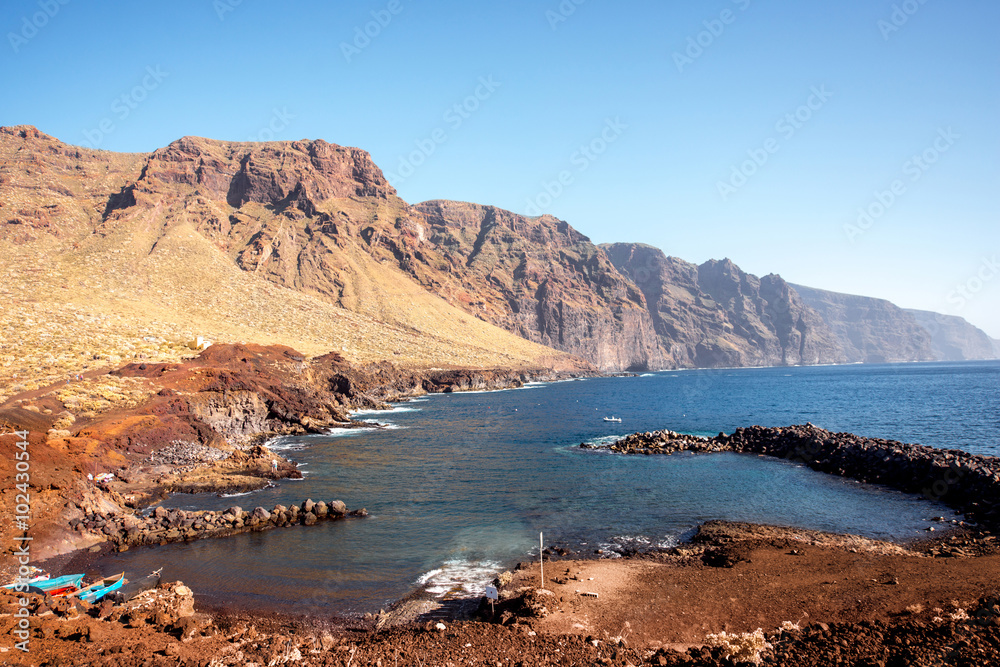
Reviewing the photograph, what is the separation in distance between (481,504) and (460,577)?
8.43 m

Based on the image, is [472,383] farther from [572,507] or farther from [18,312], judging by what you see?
[572,507]

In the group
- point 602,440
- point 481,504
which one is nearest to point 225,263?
point 602,440

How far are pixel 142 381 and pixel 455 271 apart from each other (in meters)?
138

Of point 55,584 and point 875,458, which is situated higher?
point 55,584

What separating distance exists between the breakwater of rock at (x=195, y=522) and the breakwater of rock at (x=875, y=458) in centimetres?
2379

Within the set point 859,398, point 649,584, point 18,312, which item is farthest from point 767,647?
point 859,398

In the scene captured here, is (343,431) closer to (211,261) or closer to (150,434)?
(150,434)

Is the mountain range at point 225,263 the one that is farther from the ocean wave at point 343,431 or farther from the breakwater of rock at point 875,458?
the breakwater of rock at point 875,458

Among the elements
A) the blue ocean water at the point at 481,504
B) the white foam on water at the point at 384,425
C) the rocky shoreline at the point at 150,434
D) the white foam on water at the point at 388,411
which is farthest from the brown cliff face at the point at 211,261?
the blue ocean water at the point at 481,504

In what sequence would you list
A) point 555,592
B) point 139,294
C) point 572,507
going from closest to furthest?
point 555,592
point 572,507
point 139,294

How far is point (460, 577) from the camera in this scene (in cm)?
1677

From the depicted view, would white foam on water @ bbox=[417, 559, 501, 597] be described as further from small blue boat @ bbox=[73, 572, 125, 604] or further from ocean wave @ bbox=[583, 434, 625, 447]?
ocean wave @ bbox=[583, 434, 625, 447]

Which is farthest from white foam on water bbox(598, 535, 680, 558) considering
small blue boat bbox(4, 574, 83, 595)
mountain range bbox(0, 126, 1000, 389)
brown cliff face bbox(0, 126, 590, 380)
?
mountain range bbox(0, 126, 1000, 389)

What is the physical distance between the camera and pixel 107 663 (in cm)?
1051
